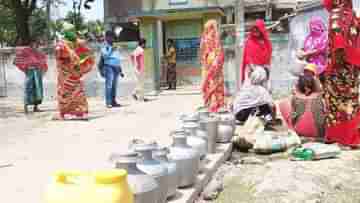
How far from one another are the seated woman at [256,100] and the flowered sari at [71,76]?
337cm

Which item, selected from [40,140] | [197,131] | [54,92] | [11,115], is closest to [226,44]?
[54,92]

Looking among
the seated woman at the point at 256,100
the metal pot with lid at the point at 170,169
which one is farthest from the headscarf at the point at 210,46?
the metal pot with lid at the point at 170,169

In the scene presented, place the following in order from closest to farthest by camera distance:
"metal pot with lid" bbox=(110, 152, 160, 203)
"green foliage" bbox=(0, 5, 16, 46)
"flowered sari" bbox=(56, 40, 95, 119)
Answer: "metal pot with lid" bbox=(110, 152, 160, 203), "flowered sari" bbox=(56, 40, 95, 119), "green foliage" bbox=(0, 5, 16, 46)

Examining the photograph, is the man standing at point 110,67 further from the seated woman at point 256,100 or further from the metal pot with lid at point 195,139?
the metal pot with lid at point 195,139

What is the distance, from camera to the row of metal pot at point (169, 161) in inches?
117

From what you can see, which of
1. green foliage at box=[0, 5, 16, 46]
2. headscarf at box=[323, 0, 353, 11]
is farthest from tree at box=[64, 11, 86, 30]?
headscarf at box=[323, 0, 353, 11]

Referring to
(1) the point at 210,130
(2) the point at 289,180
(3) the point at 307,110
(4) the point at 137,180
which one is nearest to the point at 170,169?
(4) the point at 137,180

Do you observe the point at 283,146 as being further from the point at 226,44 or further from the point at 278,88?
the point at 226,44

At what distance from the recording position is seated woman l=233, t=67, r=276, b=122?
7262 mm

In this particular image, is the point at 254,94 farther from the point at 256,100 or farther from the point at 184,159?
the point at 184,159

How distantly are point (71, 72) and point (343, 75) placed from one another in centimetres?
514

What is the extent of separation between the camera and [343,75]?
6094 mm

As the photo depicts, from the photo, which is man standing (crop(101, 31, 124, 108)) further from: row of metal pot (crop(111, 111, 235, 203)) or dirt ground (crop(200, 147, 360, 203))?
dirt ground (crop(200, 147, 360, 203))

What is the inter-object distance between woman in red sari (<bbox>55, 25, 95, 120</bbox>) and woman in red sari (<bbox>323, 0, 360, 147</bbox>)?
16.0ft
